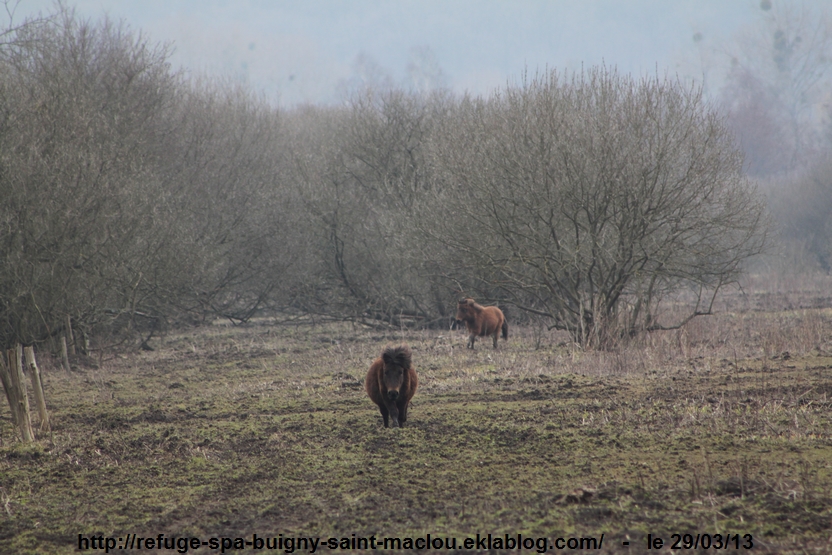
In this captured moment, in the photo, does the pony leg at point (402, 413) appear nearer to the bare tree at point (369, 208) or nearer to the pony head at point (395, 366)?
the pony head at point (395, 366)

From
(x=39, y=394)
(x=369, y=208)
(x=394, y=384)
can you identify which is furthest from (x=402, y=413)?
(x=369, y=208)

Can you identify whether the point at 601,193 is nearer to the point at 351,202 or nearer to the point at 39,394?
the point at 39,394

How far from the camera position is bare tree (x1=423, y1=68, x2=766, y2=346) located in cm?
1430

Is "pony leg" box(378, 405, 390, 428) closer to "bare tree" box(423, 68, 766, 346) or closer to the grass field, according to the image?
the grass field

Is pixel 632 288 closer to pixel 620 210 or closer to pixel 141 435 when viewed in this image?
pixel 620 210

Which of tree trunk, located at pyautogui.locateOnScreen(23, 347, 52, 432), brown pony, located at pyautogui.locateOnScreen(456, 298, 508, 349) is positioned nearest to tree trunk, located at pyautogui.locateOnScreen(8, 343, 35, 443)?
tree trunk, located at pyautogui.locateOnScreen(23, 347, 52, 432)

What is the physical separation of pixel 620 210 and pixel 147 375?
31.8ft

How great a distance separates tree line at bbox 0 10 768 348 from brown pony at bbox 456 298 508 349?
0.84m

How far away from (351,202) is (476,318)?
26.2 ft

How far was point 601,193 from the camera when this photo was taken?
14.6 meters

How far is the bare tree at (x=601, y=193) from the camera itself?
1430 cm

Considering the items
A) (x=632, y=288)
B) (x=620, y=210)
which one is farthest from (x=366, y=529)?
(x=632, y=288)

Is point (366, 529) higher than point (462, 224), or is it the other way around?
point (462, 224)

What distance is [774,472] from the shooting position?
593 cm
